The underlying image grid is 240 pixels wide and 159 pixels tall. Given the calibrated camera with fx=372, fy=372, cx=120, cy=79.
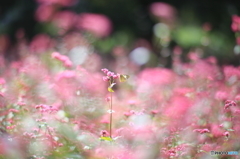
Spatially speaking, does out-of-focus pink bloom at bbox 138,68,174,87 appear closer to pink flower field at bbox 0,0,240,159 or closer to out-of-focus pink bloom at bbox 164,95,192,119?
pink flower field at bbox 0,0,240,159

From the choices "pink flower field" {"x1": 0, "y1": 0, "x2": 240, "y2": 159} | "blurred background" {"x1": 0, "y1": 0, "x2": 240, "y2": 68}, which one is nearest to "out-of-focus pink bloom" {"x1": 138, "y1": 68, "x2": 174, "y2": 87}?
"pink flower field" {"x1": 0, "y1": 0, "x2": 240, "y2": 159}

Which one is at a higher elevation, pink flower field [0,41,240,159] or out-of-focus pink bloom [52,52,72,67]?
out-of-focus pink bloom [52,52,72,67]

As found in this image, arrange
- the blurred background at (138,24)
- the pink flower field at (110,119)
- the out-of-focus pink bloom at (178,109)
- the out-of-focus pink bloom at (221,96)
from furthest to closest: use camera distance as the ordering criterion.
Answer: the blurred background at (138,24)
the out-of-focus pink bloom at (221,96)
the out-of-focus pink bloom at (178,109)
the pink flower field at (110,119)

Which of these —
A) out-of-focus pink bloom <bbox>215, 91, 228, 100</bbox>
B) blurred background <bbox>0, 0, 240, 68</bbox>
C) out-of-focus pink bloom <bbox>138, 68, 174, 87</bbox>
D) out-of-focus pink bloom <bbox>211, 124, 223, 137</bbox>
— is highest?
blurred background <bbox>0, 0, 240, 68</bbox>

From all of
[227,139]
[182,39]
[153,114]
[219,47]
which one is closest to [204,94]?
[153,114]

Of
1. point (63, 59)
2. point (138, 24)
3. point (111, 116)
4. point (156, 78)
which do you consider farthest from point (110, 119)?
point (138, 24)

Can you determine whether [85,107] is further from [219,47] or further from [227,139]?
[219,47]

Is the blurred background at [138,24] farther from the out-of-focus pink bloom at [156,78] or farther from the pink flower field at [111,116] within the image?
the pink flower field at [111,116]

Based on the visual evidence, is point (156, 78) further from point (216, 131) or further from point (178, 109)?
point (216, 131)

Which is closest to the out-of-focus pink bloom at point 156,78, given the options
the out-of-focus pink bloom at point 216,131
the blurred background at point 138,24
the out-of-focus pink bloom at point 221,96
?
the out-of-focus pink bloom at point 221,96

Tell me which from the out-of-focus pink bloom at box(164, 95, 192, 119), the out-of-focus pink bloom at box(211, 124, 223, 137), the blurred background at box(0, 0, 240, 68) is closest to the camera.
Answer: the out-of-focus pink bloom at box(211, 124, 223, 137)

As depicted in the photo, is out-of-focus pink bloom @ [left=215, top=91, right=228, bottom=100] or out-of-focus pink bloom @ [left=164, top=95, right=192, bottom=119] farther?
out-of-focus pink bloom @ [left=215, top=91, right=228, bottom=100]
